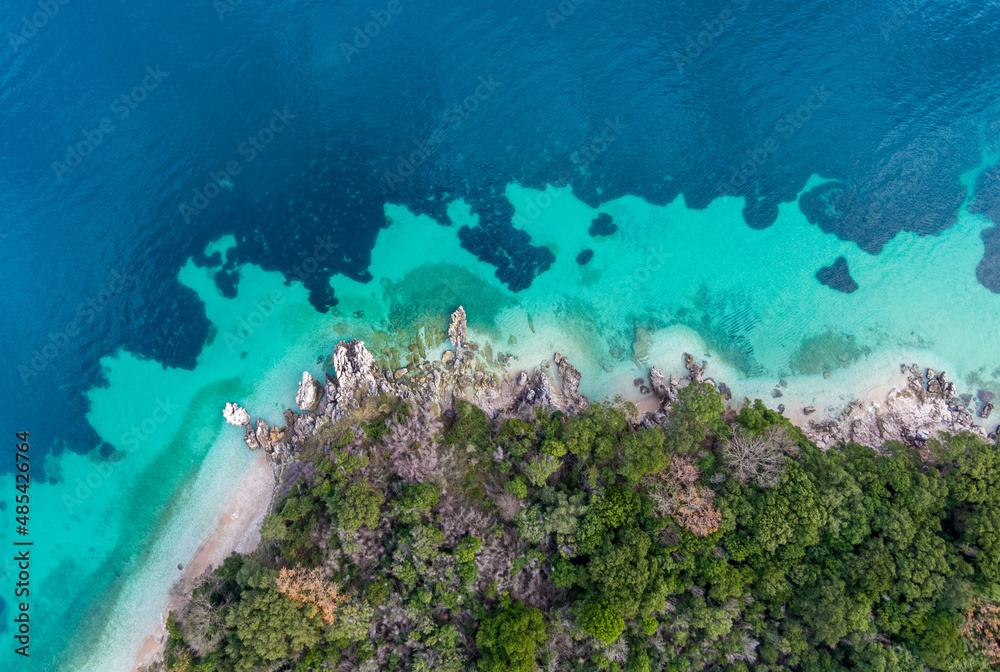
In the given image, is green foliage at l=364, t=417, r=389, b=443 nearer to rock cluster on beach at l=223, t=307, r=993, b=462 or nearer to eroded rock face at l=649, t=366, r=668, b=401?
rock cluster on beach at l=223, t=307, r=993, b=462

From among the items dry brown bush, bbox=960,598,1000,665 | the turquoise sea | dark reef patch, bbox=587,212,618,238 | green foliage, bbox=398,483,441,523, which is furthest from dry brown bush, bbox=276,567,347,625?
dry brown bush, bbox=960,598,1000,665

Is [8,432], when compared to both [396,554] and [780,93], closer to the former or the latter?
[396,554]

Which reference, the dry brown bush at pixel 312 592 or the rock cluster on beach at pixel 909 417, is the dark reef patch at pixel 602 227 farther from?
the dry brown bush at pixel 312 592

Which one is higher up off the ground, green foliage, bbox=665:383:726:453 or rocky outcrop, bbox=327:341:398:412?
rocky outcrop, bbox=327:341:398:412

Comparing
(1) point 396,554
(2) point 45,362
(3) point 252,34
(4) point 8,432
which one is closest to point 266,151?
(3) point 252,34

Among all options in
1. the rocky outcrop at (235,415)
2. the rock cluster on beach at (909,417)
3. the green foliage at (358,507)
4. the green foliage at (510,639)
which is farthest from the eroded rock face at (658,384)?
the rocky outcrop at (235,415)
